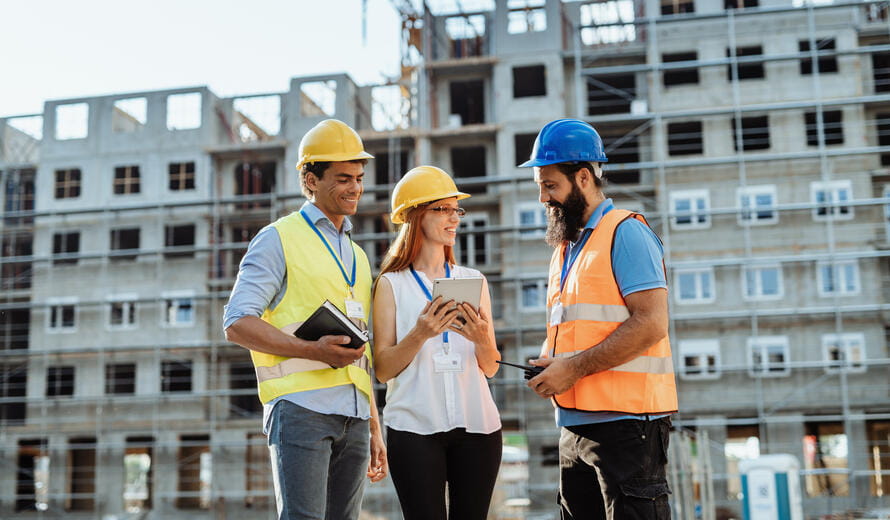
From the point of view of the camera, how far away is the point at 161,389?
2581cm

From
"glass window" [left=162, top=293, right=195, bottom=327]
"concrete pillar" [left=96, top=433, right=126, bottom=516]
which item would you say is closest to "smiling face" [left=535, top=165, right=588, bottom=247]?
"glass window" [left=162, top=293, right=195, bottom=327]

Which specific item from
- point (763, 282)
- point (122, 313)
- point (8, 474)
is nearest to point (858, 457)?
point (763, 282)

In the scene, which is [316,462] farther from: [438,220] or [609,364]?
[438,220]

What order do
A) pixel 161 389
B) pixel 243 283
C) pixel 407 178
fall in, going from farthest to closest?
pixel 161 389 → pixel 407 178 → pixel 243 283

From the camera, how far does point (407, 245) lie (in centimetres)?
344

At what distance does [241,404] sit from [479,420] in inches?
943

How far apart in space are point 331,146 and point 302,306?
0.56m


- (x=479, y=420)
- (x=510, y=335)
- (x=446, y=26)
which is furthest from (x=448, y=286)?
(x=446, y=26)

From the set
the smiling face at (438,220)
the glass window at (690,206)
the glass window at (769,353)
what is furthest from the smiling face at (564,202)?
the glass window at (690,206)

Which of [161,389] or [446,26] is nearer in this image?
[161,389]

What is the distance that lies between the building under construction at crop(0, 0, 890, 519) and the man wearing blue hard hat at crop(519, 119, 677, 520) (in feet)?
61.6

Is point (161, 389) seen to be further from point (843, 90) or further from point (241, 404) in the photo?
point (843, 90)

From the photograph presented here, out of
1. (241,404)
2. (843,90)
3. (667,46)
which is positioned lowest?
(241,404)

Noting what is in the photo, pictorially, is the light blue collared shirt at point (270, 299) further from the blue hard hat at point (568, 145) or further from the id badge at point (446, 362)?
the blue hard hat at point (568, 145)
